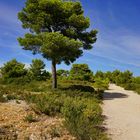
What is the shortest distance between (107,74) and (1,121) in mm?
78859

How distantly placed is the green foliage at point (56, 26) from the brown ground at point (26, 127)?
41.1ft

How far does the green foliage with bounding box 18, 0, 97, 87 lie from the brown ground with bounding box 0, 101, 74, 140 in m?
12.5

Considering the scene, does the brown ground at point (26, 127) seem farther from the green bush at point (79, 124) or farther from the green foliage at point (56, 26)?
the green foliage at point (56, 26)

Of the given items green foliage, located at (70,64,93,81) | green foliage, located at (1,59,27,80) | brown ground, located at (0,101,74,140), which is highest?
green foliage, located at (70,64,93,81)

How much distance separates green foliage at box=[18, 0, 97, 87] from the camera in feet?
85.2

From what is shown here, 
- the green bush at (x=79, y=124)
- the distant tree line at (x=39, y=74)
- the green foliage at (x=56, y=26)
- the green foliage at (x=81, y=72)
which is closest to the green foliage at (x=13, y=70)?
the distant tree line at (x=39, y=74)

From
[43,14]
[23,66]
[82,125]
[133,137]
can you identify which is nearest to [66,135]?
[82,125]

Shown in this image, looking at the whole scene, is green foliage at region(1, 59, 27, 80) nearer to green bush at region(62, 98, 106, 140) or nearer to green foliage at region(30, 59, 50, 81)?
green foliage at region(30, 59, 50, 81)

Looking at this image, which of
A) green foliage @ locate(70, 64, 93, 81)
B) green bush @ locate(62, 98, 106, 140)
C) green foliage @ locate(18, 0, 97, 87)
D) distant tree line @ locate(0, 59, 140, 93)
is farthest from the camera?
green foliage @ locate(70, 64, 93, 81)

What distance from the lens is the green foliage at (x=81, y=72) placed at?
64.4 m

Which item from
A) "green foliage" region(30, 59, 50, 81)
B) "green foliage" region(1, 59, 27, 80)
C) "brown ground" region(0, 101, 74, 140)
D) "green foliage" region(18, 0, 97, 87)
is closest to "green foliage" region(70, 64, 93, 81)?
"green foliage" region(30, 59, 50, 81)

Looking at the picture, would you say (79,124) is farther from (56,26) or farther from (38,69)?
(38,69)

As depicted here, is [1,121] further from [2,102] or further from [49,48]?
[49,48]

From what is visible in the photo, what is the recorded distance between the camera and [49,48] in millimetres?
24844
